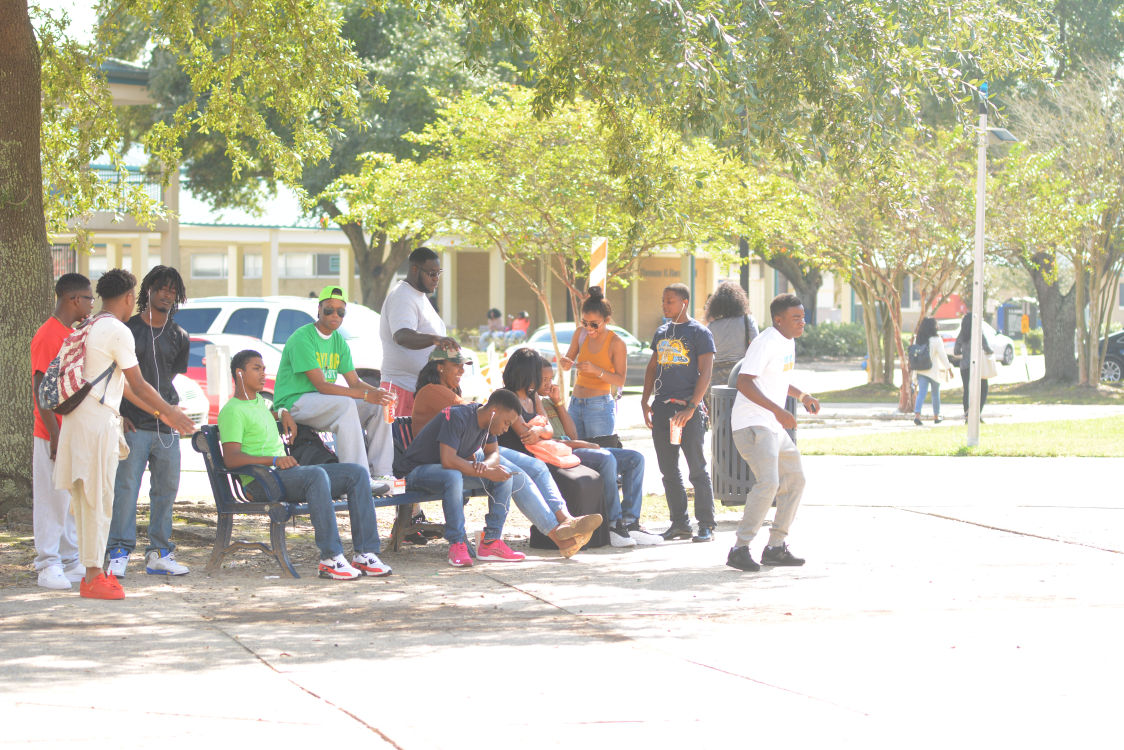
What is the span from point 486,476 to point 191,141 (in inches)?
1027

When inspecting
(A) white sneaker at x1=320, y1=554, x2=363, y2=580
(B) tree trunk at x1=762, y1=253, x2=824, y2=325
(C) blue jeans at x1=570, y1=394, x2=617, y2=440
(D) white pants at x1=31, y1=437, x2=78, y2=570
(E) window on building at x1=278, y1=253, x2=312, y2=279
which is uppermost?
(E) window on building at x1=278, y1=253, x2=312, y2=279

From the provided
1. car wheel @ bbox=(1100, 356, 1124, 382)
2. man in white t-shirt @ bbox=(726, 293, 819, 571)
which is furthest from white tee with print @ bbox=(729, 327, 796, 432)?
car wheel @ bbox=(1100, 356, 1124, 382)

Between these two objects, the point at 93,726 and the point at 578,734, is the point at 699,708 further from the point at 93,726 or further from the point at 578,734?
the point at 93,726

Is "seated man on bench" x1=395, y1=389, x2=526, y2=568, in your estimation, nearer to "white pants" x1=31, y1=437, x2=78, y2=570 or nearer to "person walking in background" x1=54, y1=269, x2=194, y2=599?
"person walking in background" x1=54, y1=269, x2=194, y2=599

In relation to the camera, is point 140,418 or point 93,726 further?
point 140,418

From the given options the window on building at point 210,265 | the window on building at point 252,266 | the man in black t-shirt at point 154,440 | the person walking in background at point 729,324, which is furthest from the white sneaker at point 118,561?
the window on building at point 210,265

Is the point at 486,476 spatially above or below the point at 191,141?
below

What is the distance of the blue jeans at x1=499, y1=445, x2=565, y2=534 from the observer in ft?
28.9

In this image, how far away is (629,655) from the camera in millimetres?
6172

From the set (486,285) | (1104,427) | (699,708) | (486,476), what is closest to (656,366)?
(486,476)

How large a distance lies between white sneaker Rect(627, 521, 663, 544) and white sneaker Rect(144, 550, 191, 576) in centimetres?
304

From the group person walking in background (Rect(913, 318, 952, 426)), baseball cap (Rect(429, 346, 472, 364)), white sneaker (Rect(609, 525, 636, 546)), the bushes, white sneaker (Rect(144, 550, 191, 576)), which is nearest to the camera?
white sneaker (Rect(144, 550, 191, 576))

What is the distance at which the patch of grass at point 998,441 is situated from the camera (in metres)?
15.7

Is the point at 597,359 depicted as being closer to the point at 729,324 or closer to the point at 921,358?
the point at 729,324
